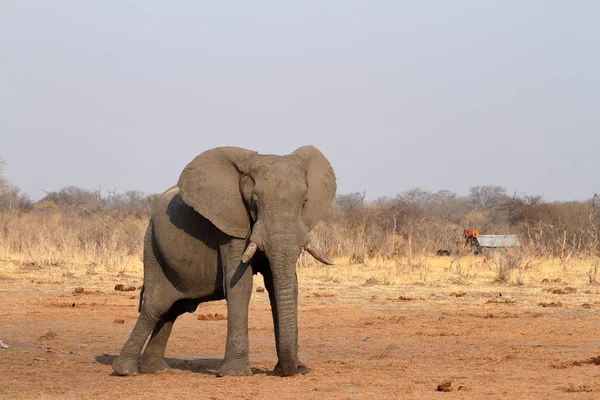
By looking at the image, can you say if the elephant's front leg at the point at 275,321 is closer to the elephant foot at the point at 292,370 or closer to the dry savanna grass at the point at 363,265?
the elephant foot at the point at 292,370

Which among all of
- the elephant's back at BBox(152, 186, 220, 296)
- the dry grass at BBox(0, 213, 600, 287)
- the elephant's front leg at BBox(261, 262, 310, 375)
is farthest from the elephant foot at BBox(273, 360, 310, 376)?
the dry grass at BBox(0, 213, 600, 287)

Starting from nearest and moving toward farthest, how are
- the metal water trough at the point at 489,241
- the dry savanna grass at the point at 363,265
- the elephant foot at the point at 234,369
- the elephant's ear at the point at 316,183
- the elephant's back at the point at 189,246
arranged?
the elephant foot at the point at 234,369 < the elephant's ear at the point at 316,183 < the elephant's back at the point at 189,246 < the dry savanna grass at the point at 363,265 < the metal water trough at the point at 489,241

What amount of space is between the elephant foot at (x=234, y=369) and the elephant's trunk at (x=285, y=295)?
0.41 metres

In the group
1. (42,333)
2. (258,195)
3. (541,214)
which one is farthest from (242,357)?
(541,214)

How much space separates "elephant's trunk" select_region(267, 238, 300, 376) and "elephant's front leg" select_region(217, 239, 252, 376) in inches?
13.1

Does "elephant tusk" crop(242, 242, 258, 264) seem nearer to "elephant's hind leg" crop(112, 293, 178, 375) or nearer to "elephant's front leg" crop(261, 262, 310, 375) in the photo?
"elephant's front leg" crop(261, 262, 310, 375)

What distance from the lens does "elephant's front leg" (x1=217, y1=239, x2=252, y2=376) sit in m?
8.72

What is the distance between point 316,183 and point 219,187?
2.88 ft

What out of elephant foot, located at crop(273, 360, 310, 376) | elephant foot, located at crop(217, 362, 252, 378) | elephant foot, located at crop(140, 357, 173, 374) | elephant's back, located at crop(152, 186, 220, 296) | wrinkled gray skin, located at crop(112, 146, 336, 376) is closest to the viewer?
wrinkled gray skin, located at crop(112, 146, 336, 376)

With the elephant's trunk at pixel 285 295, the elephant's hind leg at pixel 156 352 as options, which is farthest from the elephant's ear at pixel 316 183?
the elephant's hind leg at pixel 156 352

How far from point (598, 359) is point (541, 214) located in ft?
116

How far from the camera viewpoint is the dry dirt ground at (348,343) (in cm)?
824

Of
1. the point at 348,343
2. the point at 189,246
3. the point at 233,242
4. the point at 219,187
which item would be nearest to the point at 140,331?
the point at 189,246

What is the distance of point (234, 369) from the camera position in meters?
8.81
